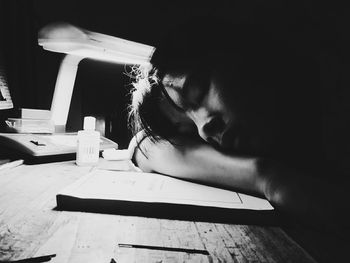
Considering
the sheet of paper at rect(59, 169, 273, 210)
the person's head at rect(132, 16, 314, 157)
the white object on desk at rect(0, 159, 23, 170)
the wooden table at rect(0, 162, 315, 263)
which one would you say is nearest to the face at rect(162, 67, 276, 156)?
the person's head at rect(132, 16, 314, 157)

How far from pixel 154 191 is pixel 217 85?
56 centimetres

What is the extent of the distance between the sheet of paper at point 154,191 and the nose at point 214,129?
8.8 inches

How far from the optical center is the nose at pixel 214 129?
1007mm

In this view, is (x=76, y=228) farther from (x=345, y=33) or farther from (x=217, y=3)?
(x=217, y=3)

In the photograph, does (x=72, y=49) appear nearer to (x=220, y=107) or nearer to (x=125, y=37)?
(x=125, y=37)

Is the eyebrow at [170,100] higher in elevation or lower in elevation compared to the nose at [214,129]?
higher

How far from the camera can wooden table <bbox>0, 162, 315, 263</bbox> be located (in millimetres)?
402

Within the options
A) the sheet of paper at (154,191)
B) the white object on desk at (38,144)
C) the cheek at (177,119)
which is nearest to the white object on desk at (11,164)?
the white object on desk at (38,144)

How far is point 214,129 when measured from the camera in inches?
39.8

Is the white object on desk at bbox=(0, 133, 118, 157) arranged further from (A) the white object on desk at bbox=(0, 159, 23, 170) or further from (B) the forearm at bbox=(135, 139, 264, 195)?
(B) the forearm at bbox=(135, 139, 264, 195)

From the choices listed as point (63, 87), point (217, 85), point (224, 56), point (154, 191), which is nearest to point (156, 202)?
point (154, 191)

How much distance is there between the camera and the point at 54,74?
1.71 m

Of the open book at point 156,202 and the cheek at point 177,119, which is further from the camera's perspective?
the cheek at point 177,119

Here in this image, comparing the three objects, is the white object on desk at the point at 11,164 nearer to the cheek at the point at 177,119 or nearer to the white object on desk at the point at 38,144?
the white object on desk at the point at 38,144
